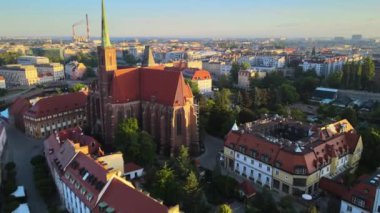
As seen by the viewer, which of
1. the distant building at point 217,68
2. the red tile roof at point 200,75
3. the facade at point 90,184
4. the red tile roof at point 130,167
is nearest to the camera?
the facade at point 90,184

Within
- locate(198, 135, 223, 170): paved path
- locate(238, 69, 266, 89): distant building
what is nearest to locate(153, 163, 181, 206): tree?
locate(198, 135, 223, 170): paved path

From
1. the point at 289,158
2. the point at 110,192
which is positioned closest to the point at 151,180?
the point at 110,192

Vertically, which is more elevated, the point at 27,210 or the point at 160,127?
the point at 160,127

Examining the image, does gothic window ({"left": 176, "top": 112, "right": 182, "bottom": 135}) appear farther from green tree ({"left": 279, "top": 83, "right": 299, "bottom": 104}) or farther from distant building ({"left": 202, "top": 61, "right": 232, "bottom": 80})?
distant building ({"left": 202, "top": 61, "right": 232, "bottom": 80})

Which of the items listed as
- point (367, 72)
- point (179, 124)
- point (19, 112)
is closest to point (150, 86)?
point (179, 124)

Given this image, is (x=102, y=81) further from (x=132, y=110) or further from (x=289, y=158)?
(x=289, y=158)

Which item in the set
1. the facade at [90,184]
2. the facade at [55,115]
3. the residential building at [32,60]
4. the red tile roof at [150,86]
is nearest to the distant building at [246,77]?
the red tile roof at [150,86]

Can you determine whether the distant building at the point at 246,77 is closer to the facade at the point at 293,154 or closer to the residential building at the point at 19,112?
the facade at the point at 293,154

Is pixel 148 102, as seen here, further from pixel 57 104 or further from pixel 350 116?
pixel 350 116

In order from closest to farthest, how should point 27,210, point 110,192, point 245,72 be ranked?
point 110,192
point 27,210
point 245,72
